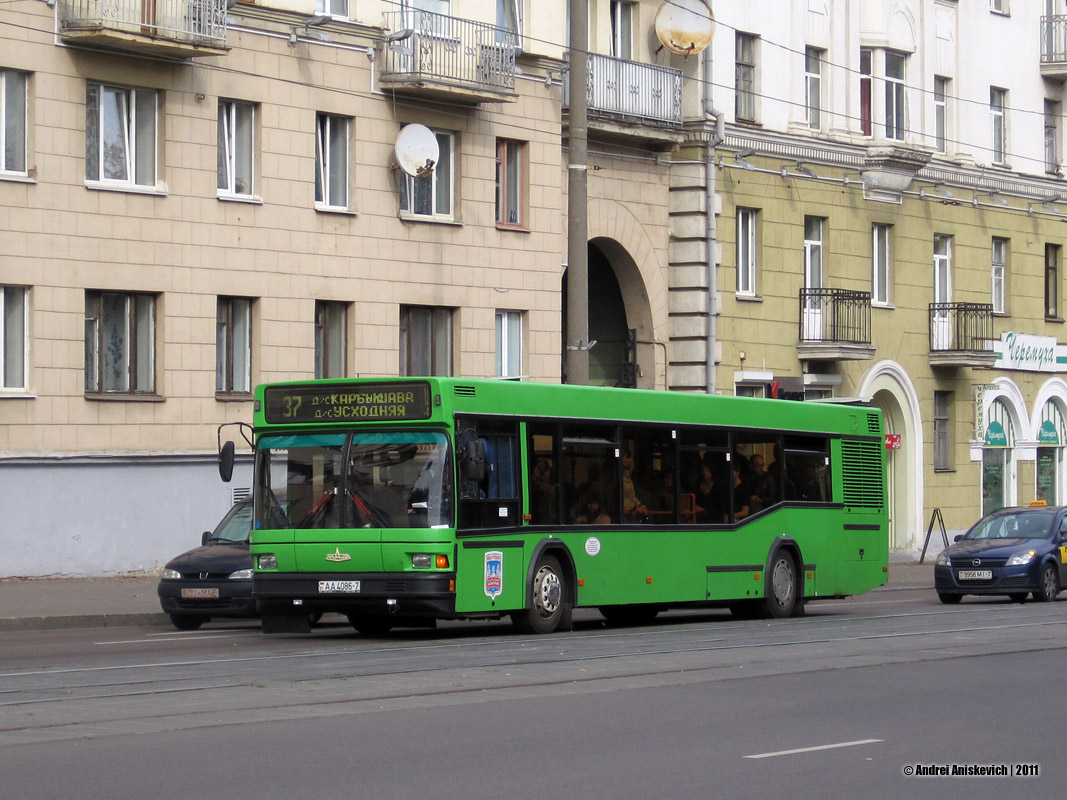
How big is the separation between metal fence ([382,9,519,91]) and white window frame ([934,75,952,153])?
14692mm

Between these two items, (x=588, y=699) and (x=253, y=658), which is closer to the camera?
(x=588, y=699)

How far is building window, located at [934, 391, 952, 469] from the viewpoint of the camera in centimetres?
4356

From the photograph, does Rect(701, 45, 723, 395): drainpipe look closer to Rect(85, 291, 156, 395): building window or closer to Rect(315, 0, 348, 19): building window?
Rect(315, 0, 348, 19): building window

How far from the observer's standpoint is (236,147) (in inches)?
1150

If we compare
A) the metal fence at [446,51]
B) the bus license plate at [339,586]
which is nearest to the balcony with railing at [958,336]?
the metal fence at [446,51]

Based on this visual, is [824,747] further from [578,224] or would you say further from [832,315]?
[832,315]

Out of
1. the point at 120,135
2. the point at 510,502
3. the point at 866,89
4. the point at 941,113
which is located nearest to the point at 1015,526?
the point at 510,502

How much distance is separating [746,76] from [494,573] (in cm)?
2187

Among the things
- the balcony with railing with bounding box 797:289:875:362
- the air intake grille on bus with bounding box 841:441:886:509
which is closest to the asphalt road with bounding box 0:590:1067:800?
the air intake grille on bus with bounding box 841:441:886:509

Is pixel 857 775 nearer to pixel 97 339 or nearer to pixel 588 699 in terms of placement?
pixel 588 699

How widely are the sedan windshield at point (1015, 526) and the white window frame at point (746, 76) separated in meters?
11.9

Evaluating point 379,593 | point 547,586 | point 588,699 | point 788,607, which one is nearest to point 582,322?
point 788,607

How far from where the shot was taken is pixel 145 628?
21.5m

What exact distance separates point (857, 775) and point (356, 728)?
3.21 meters
